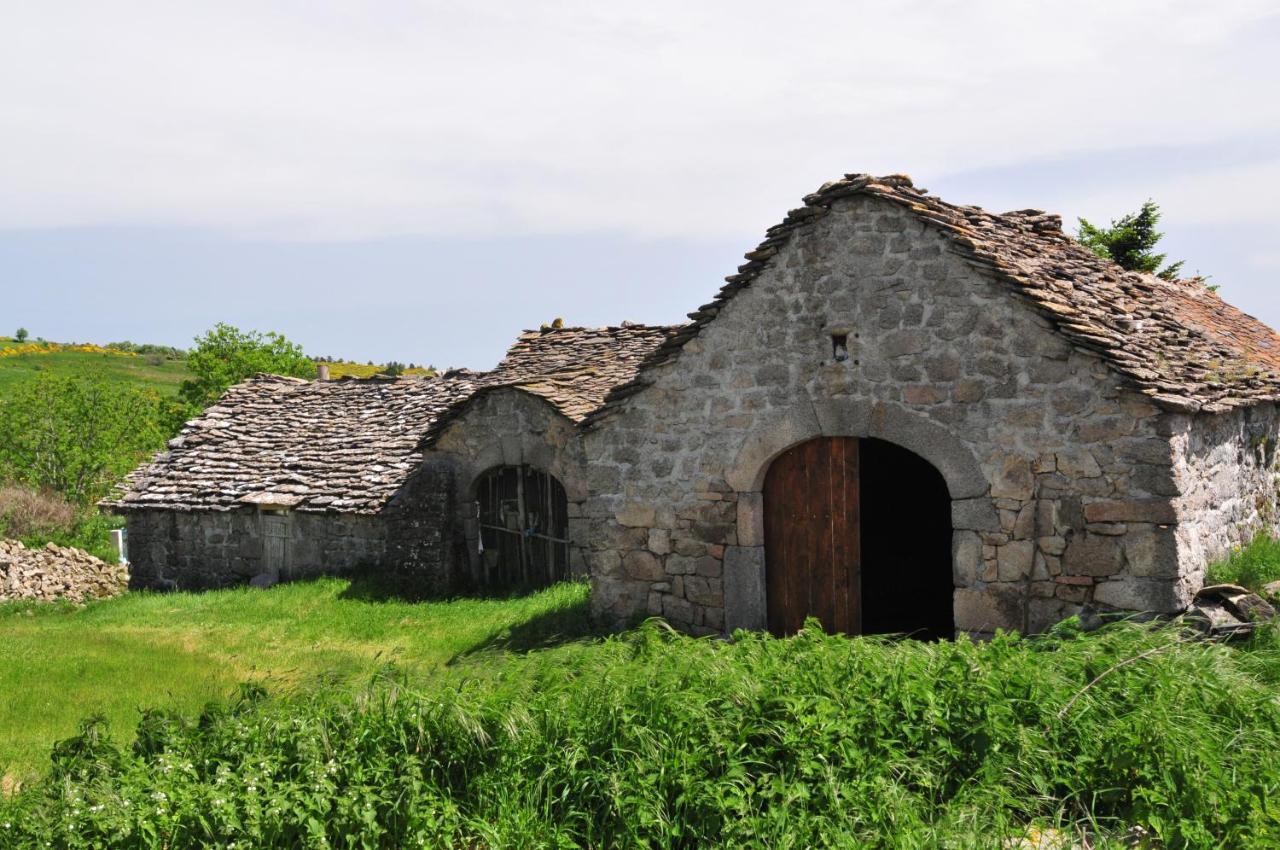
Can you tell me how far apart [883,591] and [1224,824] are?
604 cm

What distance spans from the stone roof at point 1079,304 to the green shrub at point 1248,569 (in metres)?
1.29

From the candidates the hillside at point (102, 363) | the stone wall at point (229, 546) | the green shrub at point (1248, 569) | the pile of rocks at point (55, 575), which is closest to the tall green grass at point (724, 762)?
the green shrub at point (1248, 569)

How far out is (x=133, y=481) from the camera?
20750 mm

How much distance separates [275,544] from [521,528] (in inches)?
196

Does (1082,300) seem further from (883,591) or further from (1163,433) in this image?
(883,591)

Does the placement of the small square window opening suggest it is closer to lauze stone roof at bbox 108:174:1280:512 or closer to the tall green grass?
lauze stone roof at bbox 108:174:1280:512

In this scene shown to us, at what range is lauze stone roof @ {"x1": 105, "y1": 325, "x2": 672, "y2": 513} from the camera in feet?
56.1

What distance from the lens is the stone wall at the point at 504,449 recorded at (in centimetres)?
1540

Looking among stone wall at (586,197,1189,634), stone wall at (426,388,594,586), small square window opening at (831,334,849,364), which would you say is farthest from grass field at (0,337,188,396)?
small square window opening at (831,334,849,364)

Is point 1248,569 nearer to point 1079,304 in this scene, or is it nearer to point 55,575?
point 1079,304

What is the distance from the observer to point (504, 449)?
16.3 metres

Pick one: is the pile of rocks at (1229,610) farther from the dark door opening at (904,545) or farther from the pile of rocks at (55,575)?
→ the pile of rocks at (55,575)

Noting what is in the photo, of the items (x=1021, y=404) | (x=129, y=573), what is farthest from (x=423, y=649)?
(x=129, y=573)

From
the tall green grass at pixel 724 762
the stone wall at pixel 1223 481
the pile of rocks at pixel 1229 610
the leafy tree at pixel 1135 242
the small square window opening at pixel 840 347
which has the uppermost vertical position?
the leafy tree at pixel 1135 242
